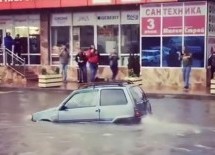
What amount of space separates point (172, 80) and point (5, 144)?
16851mm

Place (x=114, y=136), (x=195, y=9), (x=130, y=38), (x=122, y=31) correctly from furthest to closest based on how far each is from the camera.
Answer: (x=122, y=31), (x=130, y=38), (x=195, y=9), (x=114, y=136)

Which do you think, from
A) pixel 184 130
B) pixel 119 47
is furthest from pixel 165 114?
pixel 119 47

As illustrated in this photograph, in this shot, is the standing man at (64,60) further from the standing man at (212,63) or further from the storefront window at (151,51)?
the standing man at (212,63)

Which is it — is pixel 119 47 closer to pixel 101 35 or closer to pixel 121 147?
pixel 101 35

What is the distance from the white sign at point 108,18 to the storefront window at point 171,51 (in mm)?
3572

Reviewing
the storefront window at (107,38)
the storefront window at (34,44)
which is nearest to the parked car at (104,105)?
the storefront window at (107,38)

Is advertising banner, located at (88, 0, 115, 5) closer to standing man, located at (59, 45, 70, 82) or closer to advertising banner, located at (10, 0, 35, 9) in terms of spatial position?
standing man, located at (59, 45, 70, 82)

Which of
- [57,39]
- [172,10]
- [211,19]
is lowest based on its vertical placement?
[57,39]

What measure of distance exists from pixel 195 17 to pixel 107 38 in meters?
5.97

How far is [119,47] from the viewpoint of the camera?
1205 inches

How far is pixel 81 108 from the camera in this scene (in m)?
14.3

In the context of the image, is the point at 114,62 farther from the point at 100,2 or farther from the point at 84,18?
the point at 84,18

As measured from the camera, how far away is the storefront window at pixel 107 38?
30625 millimetres

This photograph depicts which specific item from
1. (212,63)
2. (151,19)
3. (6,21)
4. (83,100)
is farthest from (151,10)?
(83,100)
